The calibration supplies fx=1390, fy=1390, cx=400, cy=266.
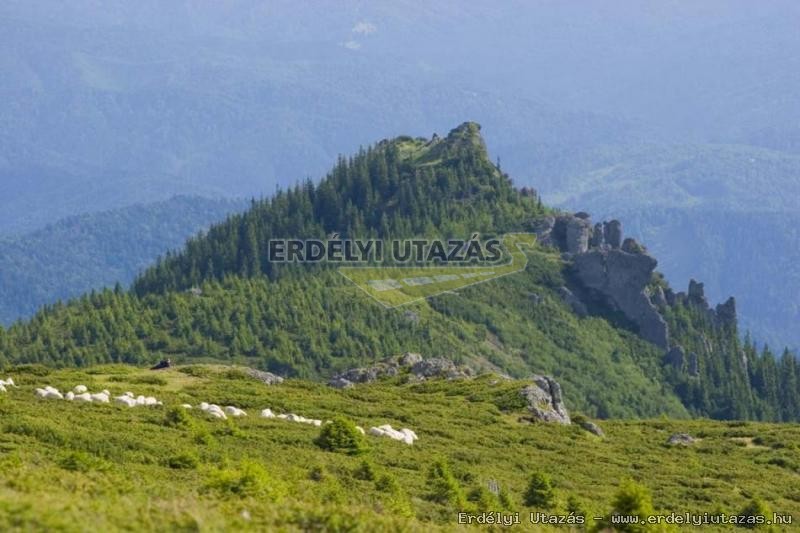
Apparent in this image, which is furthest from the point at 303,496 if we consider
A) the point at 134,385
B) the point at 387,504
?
the point at 134,385

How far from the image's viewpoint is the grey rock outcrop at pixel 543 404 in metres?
113

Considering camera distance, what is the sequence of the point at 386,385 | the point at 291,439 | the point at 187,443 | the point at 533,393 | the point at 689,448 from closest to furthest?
1. the point at 187,443
2. the point at 291,439
3. the point at 689,448
4. the point at 533,393
5. the point at 386,385

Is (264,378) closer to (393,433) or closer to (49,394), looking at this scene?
(393,433)

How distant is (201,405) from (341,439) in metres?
12.8

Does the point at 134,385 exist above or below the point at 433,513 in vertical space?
above

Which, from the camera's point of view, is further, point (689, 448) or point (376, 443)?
point (689, 448)

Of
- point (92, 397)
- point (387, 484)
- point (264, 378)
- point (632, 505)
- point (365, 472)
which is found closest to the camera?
point (632, 505)

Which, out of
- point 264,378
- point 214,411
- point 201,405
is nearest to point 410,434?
point 214,411

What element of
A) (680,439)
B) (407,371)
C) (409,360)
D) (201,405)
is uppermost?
(409,360)

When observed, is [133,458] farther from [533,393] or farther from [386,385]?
[386,385]

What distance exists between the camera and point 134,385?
324 ft

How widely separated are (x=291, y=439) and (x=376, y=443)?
6547 mm

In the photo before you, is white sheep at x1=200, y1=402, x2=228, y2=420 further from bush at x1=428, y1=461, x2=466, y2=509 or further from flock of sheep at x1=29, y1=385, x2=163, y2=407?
bush at x1=428, y1=461, x2=466, y2=509

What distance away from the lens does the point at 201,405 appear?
8662cm
